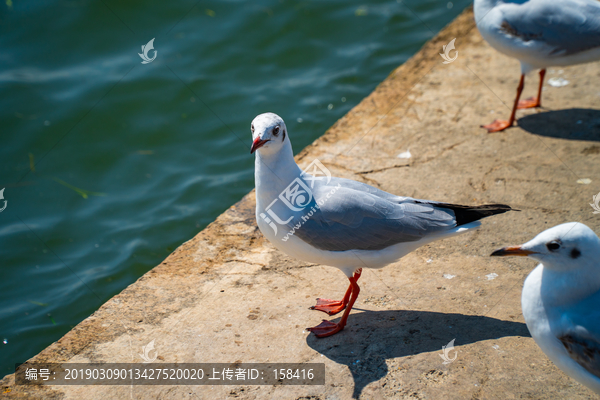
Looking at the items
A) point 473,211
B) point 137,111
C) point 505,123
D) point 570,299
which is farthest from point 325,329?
point 137,111

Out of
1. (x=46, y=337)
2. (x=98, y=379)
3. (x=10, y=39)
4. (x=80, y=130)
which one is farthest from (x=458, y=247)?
(x=10, y=39)

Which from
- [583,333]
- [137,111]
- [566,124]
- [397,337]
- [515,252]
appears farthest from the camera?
[137,111]

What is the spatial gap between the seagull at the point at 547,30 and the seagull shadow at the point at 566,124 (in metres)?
0.67

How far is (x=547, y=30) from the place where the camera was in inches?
218

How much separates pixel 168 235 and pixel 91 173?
1646mm

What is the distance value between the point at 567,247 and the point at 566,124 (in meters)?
3.88

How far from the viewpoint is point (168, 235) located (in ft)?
20.0

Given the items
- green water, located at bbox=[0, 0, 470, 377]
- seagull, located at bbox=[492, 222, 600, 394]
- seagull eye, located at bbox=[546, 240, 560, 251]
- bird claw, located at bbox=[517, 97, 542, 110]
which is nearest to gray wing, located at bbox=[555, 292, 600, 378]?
seagull, located at bbox=[492, 222, 600, 394]

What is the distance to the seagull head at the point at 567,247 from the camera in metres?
2.59

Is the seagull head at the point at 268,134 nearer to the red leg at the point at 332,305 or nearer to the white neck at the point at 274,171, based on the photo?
the white neck at the point at 274,171

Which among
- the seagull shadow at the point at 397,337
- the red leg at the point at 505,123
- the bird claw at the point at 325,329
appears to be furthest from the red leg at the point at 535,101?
the bird claw at the point at 325,329

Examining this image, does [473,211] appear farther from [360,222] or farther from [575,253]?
[575,253]

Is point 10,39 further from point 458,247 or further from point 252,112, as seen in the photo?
point 458,247

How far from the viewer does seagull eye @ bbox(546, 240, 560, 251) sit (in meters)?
2.62
